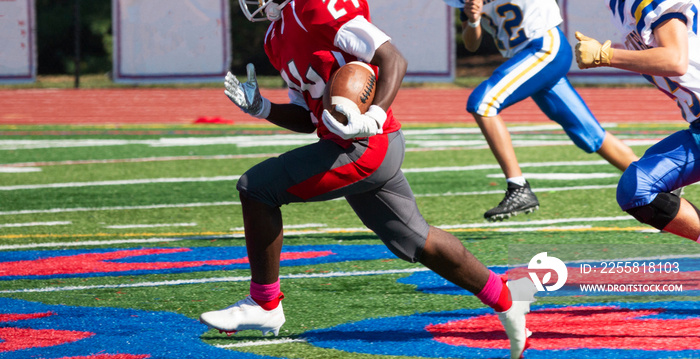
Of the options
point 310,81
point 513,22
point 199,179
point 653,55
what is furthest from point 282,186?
point 199,179

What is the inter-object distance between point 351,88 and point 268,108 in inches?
23.6

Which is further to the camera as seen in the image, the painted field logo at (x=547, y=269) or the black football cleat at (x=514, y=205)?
the black football cleat at (x=514, y=205)

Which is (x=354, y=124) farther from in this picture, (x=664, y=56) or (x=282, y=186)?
(x=664, y=56)

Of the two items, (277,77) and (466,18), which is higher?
(466,18)

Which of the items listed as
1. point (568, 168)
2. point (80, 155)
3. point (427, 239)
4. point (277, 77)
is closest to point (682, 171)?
point (427, 239)

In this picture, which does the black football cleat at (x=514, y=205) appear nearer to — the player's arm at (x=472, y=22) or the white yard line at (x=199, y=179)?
the player's arm at (x=472, y=22)

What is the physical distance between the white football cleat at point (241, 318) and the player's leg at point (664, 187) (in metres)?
1.40

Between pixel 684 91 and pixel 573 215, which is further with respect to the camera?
pixel 573 215

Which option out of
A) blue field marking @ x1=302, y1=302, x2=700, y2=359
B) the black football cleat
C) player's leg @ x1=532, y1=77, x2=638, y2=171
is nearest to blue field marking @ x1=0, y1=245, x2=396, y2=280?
the black football cleat

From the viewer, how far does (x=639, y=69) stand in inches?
159

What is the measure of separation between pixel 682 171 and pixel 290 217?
3751 millimetres

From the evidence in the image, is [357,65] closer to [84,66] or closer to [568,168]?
[568,168]

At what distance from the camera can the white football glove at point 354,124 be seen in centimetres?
348

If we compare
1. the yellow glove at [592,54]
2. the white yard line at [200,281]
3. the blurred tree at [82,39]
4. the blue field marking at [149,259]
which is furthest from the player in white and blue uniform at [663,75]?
the blurred tree at [82,39]
